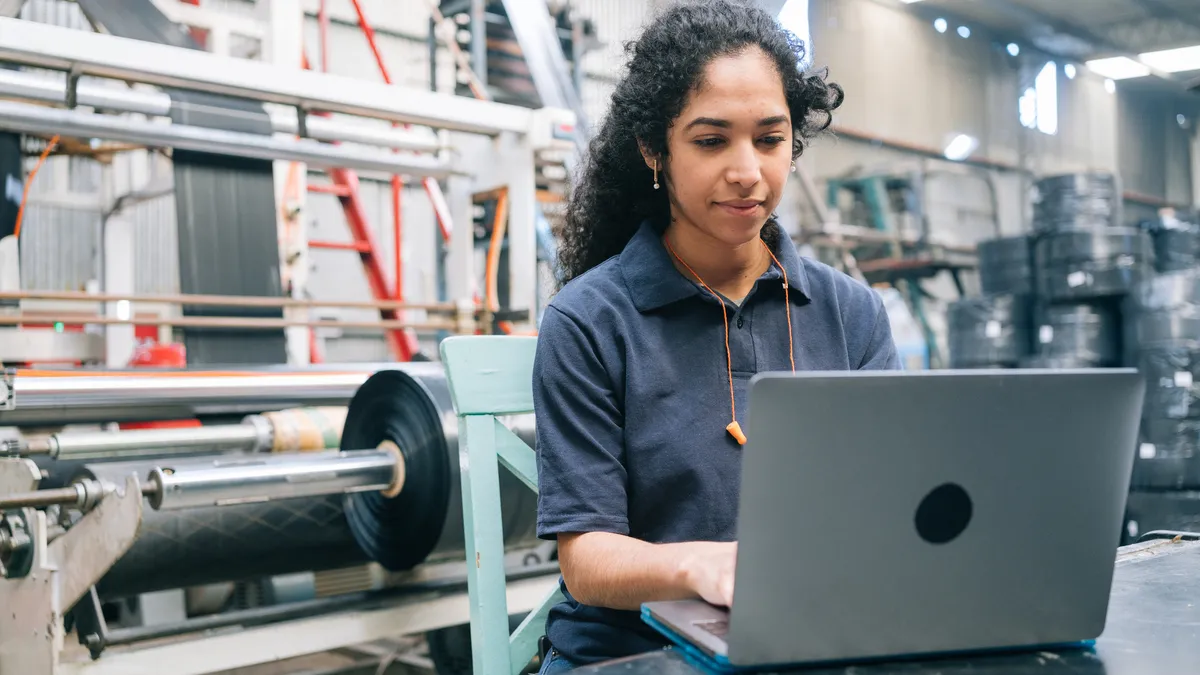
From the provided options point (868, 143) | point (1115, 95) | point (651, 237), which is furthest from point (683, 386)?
point (1115, 95)

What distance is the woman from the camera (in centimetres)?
97

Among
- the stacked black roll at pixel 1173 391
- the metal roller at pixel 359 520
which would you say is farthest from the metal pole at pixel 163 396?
the stacked black roll at pixel 1173 391

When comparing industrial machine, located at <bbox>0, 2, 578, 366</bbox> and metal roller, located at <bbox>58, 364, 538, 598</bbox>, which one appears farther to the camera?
industrial machine, located at <bbox>0, 2, 578, 366</bbox>

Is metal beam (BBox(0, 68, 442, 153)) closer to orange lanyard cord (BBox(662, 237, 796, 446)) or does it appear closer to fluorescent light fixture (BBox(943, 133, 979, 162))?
orange lanyard cord (BBox(662, 237, 796, 446))

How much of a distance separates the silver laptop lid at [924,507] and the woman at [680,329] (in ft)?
0.97

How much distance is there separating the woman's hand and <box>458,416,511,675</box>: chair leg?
461 mm

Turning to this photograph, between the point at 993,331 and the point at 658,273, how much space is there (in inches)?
194

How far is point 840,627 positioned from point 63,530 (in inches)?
52.8

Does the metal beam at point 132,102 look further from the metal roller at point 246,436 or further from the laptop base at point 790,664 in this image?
the laptop base at point 790,664

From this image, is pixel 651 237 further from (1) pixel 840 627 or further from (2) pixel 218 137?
(2) pixel 218 137

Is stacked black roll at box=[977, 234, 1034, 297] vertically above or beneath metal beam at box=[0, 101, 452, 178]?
beneath

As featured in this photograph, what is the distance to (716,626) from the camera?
643 millimetres

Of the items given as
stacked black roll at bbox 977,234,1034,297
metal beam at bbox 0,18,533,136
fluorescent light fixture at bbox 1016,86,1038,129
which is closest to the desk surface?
metal beam at bbox 0,18,533,136

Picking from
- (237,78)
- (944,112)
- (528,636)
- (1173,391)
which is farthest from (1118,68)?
(528,636)
